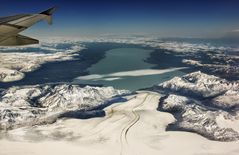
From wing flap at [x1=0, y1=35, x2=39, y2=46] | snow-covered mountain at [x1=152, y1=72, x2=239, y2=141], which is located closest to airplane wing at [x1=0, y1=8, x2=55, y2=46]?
wing flap at [x1=0, y1=35, x2=39, y2=46]

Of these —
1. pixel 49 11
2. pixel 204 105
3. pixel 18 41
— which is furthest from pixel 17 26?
pixel 204 105

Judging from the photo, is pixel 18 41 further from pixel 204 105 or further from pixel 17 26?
pixel 204 105

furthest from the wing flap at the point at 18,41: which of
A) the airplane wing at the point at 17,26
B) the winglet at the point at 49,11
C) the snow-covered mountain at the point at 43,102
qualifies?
the snow-covered mountain at the point at 43,102

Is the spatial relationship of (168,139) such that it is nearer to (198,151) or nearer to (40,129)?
(198,151)

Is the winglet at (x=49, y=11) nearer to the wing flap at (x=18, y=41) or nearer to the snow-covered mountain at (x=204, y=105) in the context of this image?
the wing flap at (x=18, y=41)

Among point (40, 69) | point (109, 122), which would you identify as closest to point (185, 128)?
point (109, 122)

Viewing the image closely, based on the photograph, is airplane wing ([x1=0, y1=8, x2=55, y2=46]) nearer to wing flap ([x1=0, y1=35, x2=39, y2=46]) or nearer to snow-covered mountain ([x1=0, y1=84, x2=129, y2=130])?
wing flap ([x1=0, y1=35, x2=39, y2=46])

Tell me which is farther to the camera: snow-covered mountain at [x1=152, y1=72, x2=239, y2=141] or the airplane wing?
snow-covered mountain at [x1=152, y1=72, x2=239, y2=141]

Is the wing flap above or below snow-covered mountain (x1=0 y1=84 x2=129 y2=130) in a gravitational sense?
above
